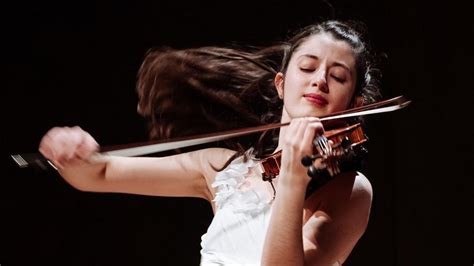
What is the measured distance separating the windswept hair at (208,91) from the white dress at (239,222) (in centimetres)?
22

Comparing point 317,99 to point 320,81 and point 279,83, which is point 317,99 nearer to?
point 320,81

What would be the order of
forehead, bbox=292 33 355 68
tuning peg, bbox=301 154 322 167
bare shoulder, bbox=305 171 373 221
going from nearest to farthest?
1. tuning peg, bbox=301 154 322 167
2. bare shoulder, bbox=305 171 373 221
3. forehead, bbox=292 33 355 68

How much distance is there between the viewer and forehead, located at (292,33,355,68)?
160 cm

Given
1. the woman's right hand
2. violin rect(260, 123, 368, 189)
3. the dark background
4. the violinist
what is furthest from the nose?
the dark background

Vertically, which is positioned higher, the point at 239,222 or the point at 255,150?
the point at 255,150

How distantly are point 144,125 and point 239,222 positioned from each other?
78 cm

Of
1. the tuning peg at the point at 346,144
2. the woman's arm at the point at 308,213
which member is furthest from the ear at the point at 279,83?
the tuning peg at the point at 346,144

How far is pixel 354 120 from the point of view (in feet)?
5.10

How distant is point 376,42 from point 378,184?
398 mm

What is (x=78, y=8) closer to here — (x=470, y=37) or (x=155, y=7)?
(x=155, y=7)

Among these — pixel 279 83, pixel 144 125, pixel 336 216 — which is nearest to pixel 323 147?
pixel 336 216

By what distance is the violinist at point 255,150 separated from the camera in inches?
54.3

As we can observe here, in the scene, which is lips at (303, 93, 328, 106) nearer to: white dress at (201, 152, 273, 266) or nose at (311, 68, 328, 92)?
nose at (311, 68, 328, 92)

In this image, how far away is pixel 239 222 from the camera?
1614 mm
